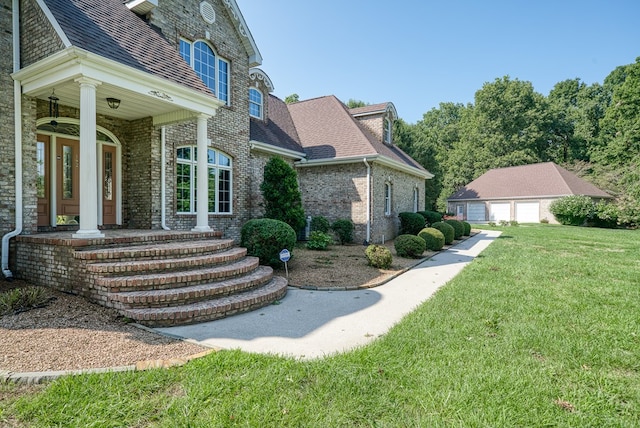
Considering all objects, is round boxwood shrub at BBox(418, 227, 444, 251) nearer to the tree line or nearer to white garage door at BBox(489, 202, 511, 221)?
the tree line

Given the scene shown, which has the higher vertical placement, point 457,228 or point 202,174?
point 202,174

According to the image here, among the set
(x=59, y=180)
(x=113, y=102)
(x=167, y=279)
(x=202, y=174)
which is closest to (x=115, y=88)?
(x=113, y=102)

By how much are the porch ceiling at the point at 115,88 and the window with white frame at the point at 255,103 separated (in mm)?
5686

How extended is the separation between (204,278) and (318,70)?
48.5ft

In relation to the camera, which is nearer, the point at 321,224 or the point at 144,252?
the point at 144,252

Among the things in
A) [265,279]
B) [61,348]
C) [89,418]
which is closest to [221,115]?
[265,279]

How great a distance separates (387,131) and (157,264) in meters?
A: 15.5

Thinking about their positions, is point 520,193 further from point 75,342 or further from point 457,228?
point 75,342

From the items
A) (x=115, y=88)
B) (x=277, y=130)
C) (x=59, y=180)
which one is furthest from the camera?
(x=277, y=130)

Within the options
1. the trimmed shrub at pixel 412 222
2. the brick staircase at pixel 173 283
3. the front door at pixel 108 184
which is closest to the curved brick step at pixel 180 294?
the brick staircase at pixel 173 283

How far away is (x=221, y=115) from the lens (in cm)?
1073

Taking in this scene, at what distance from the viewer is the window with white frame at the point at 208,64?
33.2 feet

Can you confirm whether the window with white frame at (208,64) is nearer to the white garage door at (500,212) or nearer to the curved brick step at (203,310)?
the curved brick step at (203,310)

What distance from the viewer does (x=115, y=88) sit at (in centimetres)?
665
